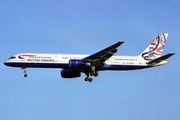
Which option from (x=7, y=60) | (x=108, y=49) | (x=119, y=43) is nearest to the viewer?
(x=119, y=43)

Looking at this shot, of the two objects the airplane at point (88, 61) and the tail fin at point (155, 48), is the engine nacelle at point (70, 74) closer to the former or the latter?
the airplane at point (88, 61)

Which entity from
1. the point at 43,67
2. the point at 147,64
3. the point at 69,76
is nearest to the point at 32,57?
the point at 43,67

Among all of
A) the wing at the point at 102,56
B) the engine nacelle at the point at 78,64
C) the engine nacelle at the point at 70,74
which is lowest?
the engine nacelle at the point at 70,74

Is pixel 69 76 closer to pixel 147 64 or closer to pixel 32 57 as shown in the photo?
pixel 32 57

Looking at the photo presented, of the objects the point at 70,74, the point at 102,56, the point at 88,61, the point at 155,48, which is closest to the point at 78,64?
the point at 88,61

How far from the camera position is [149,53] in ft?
234

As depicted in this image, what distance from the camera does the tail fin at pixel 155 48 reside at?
232ft

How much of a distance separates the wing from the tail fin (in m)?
9.60

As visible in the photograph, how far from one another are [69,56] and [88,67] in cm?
389

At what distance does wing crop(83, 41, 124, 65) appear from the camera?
60.8 metres

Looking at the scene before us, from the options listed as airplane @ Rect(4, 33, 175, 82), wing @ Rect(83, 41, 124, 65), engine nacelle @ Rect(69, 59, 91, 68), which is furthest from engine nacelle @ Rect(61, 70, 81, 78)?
wing @ Rect(83, 41, 124, 65)

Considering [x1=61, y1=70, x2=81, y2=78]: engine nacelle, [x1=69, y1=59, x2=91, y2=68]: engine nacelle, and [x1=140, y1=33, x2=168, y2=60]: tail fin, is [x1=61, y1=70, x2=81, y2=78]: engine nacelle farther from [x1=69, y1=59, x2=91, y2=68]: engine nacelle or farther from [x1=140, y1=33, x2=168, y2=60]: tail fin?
[x1=140, y1=33, x2=168, y2=60]: tail fin

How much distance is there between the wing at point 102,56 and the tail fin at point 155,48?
960cm

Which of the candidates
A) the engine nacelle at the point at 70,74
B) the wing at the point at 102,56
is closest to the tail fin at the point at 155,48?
the wing at the point at 102,56
